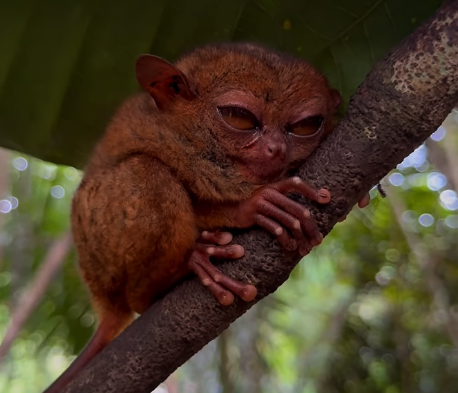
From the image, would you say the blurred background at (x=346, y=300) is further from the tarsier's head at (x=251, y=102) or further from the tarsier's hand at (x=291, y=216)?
the tarsier's hand at (x=291, y=216)

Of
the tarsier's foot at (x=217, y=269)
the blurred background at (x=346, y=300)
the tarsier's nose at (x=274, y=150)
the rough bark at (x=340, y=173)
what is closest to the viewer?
the rough bark at (x=340, y=173)

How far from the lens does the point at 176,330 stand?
56.1 inches

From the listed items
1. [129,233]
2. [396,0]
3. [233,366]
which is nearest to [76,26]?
[129,233]

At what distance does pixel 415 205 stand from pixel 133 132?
15.6 feet

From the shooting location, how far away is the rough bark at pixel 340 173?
1.12 m

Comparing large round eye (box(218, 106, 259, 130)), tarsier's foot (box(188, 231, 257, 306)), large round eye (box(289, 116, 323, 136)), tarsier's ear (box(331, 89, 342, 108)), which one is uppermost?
tarsier's ear (box(331, 89, 342, 108))

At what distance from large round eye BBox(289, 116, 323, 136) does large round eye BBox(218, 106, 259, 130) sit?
128mm

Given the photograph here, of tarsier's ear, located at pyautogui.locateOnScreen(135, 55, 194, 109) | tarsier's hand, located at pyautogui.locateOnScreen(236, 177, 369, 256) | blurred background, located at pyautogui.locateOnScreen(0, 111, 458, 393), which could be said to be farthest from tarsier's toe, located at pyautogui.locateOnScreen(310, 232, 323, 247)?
blurred background, located at pyautogui.locateOnScreen(0, 111, 458, 393)

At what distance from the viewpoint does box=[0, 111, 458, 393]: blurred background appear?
4927 millimetres

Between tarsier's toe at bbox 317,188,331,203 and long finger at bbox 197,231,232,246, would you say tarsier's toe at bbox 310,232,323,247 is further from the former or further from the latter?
long finger at bbox 197,231,232,246

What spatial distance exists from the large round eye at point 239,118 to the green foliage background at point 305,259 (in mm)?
361

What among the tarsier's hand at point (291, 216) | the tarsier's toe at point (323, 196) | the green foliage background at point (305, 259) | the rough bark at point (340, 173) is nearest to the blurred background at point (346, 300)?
the green foliage background at point (305, 259)

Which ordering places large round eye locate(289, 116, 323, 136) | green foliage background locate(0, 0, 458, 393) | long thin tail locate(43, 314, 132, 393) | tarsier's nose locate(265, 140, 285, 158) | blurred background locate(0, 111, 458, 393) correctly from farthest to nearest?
blurred background locate(0, 111, 458, 393), long thin tail locate(43, 314, 132, 393), green foliage background locate(0, 0, 458, 393), large round eye locate(289, 116, 323, 136), tarsier's nose locate(265, 140, 285, 158)

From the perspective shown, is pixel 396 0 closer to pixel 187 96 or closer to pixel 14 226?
pixel 187 96
